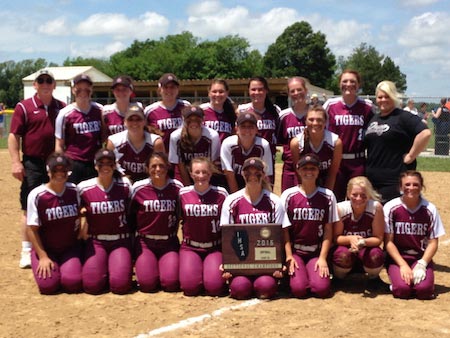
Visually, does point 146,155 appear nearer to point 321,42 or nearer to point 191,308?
point 191,308

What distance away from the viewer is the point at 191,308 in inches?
204

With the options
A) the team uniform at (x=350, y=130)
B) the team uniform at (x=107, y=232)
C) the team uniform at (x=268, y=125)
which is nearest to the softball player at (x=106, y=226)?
the team uniform at (x=107, y=232)

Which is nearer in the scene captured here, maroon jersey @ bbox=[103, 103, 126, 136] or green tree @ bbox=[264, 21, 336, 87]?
maroon jersey @ bbox=[103, 103, 126, 136]

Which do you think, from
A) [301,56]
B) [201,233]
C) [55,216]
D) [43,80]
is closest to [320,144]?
[201,233]

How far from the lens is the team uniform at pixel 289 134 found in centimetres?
644

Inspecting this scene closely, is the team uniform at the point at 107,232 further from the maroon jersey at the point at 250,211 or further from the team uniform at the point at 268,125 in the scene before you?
the team uniform at the point at 268,125

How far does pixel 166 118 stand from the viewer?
6605 mm

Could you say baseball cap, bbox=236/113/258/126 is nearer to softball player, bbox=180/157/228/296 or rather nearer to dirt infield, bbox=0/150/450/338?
softball player, bbox=180/157/228/296

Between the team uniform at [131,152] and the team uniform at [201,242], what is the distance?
0.62 metres

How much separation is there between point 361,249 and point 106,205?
8.67 ft

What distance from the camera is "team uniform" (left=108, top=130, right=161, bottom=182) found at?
611 centimetres

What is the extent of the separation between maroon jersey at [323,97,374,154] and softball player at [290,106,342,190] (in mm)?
239

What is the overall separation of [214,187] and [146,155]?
85 centimetres

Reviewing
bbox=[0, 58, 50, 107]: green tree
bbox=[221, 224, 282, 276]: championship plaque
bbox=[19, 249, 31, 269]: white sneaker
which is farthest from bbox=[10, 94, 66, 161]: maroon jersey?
bbox=[0, 58, 50, 107]: green tree
